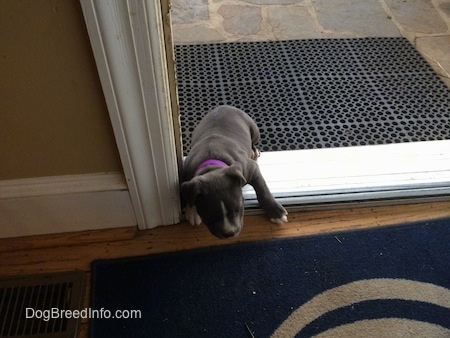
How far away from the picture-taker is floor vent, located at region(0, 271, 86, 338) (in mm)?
1018

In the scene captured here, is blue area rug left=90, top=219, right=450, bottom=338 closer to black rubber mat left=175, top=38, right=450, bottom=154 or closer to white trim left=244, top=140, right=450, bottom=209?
white trim left=244, top=140, right=450, bottom=209

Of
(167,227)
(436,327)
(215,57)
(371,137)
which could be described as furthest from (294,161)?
(215,57)

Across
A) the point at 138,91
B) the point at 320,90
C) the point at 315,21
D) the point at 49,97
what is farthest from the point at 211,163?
the point at 315,21

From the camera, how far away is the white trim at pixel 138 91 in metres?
0.75

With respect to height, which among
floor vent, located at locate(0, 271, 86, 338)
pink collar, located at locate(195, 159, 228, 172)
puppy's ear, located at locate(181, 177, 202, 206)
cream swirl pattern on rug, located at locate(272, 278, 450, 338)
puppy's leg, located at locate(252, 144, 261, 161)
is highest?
puppy's ear, located at locate(181, 177, 202, 206)

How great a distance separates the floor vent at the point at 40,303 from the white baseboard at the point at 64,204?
0.14 metres

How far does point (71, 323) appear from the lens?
3.37ft

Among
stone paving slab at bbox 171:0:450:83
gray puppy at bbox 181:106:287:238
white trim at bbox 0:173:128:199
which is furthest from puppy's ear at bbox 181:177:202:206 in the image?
stone paving slab at bbox 171:0:450:83

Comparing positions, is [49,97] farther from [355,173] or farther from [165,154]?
[355,173]

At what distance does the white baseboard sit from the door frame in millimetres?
51

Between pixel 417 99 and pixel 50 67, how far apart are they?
1368 millimetres

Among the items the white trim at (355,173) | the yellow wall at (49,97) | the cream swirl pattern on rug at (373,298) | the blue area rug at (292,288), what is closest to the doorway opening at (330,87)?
the white trim at (355,173)

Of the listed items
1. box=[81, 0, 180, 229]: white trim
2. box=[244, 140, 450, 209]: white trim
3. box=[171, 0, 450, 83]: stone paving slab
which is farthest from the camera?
box=[171, 0, 450, 83]: stone paving slab

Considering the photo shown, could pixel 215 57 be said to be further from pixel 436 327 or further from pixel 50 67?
pixel 436 327
